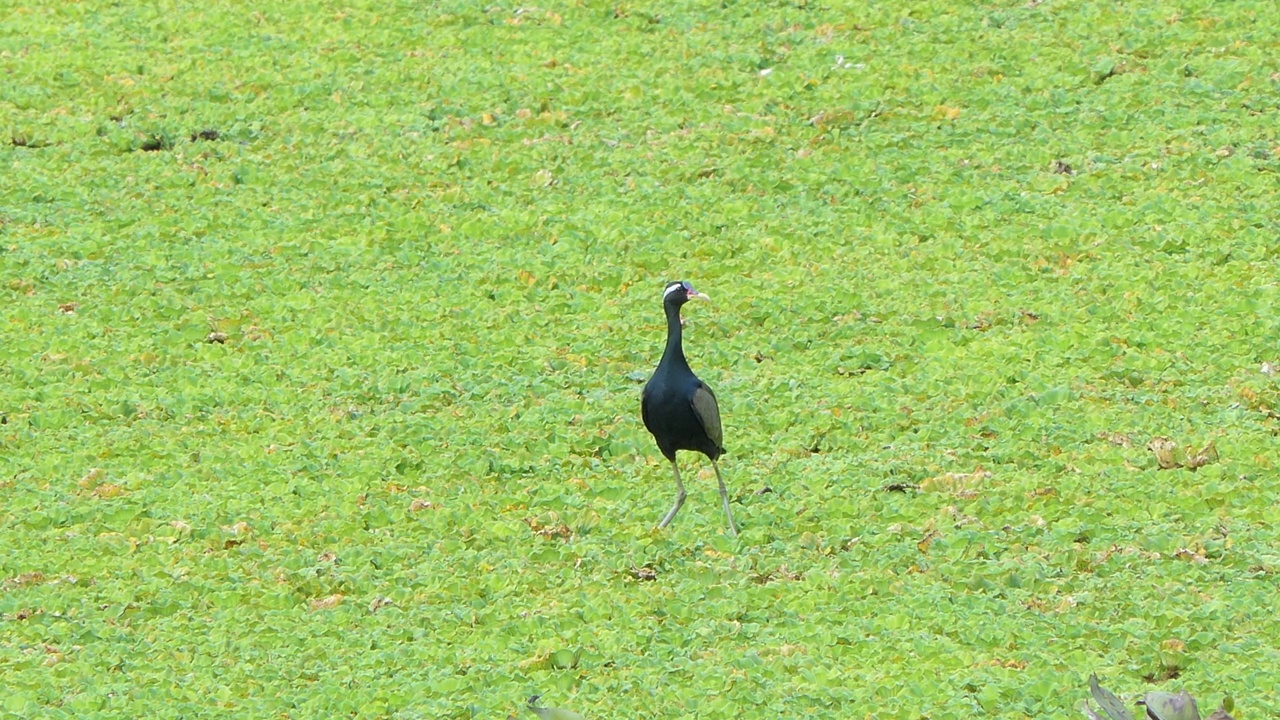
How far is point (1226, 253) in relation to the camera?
12.3 metres

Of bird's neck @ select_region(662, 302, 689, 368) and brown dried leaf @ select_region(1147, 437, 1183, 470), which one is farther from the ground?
bird's neck @ select_region(662, 302, 689, 368)

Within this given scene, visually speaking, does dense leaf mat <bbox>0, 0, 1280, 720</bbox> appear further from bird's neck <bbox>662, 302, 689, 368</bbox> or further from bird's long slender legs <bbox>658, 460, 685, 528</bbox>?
bird's neck <bbox>662, 302, 689, 368</bbox>

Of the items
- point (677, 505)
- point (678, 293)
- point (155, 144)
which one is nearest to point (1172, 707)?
point (677, 505)

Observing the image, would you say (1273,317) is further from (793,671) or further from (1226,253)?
(793,671)

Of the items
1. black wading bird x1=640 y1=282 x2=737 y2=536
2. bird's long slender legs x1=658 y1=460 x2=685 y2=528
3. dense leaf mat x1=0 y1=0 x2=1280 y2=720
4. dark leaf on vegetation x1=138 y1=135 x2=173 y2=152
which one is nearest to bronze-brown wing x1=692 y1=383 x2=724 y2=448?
black wading bird x1=640 y1=282 x2=737 y2=536

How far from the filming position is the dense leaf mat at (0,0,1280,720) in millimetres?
7945

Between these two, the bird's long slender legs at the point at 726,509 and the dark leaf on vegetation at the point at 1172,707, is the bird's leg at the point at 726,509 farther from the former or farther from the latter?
the dark leaf on vegetation at the point at 1172,707

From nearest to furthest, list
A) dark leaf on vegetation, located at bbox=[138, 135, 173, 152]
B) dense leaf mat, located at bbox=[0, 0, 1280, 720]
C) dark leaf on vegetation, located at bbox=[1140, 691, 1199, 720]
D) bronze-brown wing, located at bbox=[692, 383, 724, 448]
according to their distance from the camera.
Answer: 1. dark leaf on vegetation, located at bbox=[1140, 691, 1199, 720]
2. dense leaf mat, located at bbox=[0, 0, 1280, 720]
3. bronze-brown wing, located at bbox=[692, 383, 724, 448]
4. dark leaf on vegetation, located at bbox=[138, 135, 173, 152]

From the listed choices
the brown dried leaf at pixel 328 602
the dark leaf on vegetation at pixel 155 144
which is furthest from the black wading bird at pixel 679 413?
the dark leaf on vegetation at pixel 155 144

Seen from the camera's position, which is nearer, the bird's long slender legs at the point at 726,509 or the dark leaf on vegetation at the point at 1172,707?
the dark leaf on vegetation at the point at 1172,707

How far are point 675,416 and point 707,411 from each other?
0.53ft

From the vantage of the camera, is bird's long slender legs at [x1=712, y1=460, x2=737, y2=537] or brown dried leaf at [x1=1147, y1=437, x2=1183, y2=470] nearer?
bird's long slender legs at [x1=712, y1=460, x2=737, y2=537]

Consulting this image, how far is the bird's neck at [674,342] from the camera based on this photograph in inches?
365

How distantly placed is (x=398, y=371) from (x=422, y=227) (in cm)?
231
